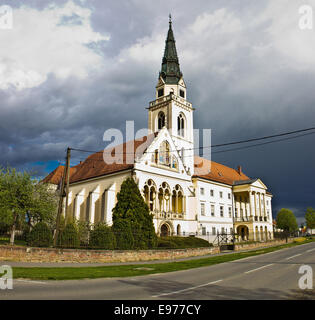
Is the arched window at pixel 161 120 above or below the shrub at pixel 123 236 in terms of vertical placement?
above

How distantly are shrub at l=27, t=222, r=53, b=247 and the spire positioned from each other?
124ft

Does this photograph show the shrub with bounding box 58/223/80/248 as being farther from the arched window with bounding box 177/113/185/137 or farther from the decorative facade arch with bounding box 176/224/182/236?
the arched window with bounding box 177/113/185/137

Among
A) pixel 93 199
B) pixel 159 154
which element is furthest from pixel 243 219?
pixel 93 199

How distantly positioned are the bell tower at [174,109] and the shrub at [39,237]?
2829 cm

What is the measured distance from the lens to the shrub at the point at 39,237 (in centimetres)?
2270

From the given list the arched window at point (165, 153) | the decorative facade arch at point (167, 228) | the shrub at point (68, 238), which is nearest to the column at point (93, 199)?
the decorative facade arch at point (167, 228)

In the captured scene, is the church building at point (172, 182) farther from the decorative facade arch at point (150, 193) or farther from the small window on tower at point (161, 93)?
the small window on tower at point (161, 93)

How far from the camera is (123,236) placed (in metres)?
24.5

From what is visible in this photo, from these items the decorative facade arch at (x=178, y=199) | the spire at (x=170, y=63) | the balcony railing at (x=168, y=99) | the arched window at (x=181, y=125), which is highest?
the spire at (x=170, y=63)

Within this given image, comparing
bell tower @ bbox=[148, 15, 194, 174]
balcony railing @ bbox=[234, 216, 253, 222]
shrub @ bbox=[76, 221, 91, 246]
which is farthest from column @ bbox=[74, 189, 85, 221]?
balcony railing @ bbox=[234, 216, 253, 222]

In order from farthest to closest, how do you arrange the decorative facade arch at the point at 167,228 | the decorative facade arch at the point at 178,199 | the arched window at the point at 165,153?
the decorative facade arch at the point at 178,199
the arched window at the point at 165,153
the decorative facade arch at the point at 167,228

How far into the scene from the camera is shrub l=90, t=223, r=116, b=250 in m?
23.1
